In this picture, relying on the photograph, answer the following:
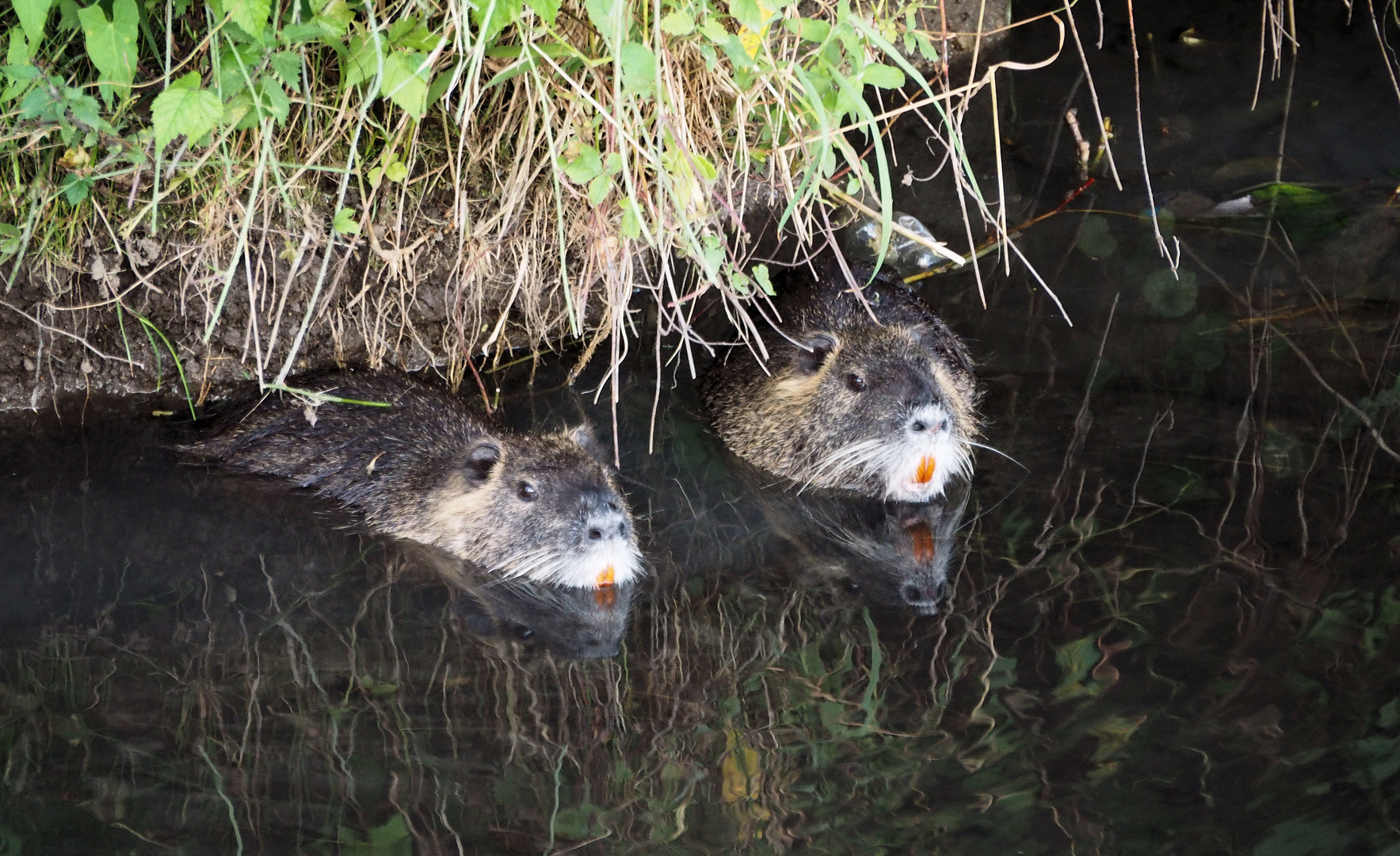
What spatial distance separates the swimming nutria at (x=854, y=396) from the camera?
4.45 m

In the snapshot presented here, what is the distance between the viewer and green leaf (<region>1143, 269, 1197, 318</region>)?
4953mm

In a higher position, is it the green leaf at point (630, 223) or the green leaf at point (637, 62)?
the green leaf at point (637, 62)

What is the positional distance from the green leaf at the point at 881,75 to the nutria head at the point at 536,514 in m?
1.39

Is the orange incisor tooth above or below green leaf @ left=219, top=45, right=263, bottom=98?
below

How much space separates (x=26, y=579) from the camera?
366 cm

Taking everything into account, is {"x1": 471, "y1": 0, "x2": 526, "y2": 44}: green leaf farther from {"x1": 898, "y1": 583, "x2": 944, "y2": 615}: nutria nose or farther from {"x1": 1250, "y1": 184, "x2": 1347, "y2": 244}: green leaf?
{"x1": 1250, "y1": 184, "x2": 1347, "y2": 244}: green leaf

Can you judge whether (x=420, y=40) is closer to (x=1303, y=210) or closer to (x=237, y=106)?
(x=237, y=106)

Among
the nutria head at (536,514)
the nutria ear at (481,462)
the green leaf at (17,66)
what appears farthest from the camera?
the nutria ear at (481,462)

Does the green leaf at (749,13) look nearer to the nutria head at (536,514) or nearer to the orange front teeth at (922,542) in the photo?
the nutria head at (536,514)

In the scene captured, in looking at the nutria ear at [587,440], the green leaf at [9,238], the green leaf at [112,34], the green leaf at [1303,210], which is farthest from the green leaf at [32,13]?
the green leaf at [1303,210]

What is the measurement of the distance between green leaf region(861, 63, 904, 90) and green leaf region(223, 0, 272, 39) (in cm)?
148

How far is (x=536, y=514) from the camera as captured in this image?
13.4ft

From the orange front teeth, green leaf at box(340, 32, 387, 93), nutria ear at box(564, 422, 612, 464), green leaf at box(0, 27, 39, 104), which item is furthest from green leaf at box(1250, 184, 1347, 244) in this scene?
green leaf at box(0, 27, 39, 104)

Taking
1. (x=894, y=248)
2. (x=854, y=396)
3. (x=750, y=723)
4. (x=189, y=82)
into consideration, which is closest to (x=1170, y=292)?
(x=894, y=248)
